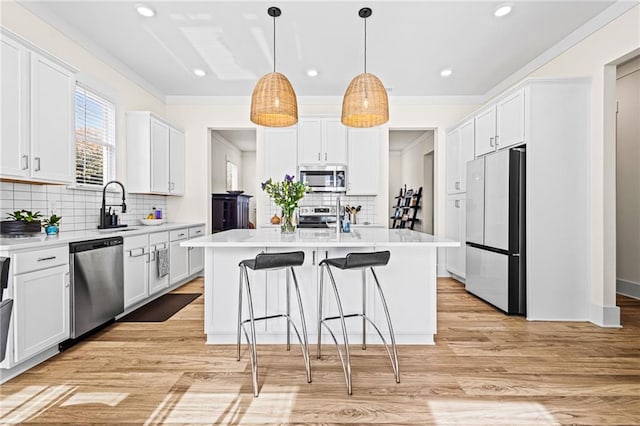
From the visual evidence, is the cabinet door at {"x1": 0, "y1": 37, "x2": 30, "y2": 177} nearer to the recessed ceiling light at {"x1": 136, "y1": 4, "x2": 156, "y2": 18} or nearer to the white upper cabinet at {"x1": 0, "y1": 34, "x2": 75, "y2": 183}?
the white upper cabinet at {"x1": 0, "y1": 34, "x2": 75, "y2": 183}

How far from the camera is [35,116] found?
8.43 ft

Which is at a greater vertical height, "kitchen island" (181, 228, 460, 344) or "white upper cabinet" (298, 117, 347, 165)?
"white upper cabinet" (298, 117, 347, 165)

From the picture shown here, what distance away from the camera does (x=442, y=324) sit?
3.21 m

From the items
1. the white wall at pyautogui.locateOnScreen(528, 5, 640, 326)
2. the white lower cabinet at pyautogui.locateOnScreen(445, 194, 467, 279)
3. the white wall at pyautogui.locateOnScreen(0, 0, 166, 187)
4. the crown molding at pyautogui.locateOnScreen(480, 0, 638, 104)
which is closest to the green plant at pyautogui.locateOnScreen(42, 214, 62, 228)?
the white wall at pyautogui.locateOnScreen(0, 0, 166, 187)

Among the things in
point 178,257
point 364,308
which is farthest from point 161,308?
point 364,308

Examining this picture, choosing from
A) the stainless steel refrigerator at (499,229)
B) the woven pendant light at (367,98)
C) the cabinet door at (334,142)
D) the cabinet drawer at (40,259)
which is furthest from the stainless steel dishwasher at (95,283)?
the stainless steel refrigerator at (499,229)

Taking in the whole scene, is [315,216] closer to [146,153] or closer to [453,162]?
[453,162]

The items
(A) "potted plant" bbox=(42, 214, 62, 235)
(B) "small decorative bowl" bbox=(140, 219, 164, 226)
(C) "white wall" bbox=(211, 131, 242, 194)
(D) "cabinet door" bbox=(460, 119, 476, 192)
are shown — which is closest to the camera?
(A) "potted plant" bbox=(42, 214, 62, 235)

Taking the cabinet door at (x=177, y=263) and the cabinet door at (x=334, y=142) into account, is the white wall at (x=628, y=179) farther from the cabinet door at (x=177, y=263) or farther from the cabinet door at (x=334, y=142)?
the cabinet door at (x=177, y=263)

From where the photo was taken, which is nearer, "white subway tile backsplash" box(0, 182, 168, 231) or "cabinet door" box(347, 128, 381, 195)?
"white subway tile backsplash" box(0, 182, 168, 231)

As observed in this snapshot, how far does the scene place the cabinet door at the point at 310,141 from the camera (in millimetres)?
5141

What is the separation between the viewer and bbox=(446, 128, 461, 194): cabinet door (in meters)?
4.89

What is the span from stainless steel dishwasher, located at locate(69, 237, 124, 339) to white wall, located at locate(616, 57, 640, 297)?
18.9 ft

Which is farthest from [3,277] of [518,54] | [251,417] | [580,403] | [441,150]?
[441,150]
